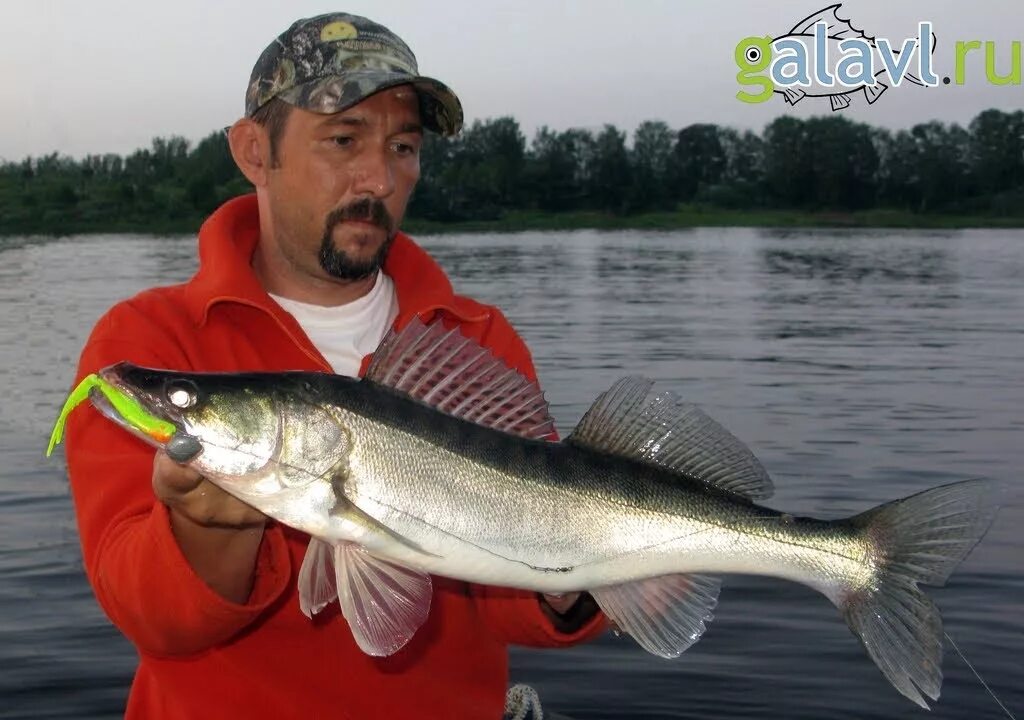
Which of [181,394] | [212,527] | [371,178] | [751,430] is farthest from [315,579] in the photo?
[751,430]

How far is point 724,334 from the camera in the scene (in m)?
21.8

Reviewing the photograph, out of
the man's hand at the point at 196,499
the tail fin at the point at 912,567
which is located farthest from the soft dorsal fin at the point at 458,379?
the tail fin at the point at 912,567

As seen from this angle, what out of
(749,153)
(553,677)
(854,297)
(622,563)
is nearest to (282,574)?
(622,563)

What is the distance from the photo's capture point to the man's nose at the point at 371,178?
438cm

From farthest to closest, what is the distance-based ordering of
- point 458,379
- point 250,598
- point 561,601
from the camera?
1. point 561,601
2. point 458,379
3. point 250,598

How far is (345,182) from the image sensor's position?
439 cm

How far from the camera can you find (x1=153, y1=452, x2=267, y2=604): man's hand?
301 centimetres

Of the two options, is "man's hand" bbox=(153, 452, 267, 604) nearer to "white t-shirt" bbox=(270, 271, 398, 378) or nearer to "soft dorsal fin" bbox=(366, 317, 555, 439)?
"soft dorsal fin" bbox=(366, 317, 555, 439)

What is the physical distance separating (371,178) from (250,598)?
1.64 metres

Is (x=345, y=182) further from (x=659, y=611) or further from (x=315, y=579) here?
(x=659, y=611)

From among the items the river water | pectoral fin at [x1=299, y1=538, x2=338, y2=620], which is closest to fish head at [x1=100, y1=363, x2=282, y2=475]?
pectoral fin at [x1=299, y1=538, x2=338, y2=620]

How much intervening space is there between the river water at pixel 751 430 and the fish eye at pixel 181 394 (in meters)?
4.12

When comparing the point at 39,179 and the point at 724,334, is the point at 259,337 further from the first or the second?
the point at 39,179

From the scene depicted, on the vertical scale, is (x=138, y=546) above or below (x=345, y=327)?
below
